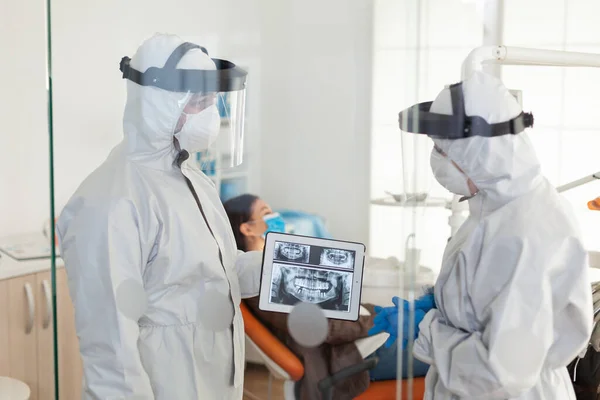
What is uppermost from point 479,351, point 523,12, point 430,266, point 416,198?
point 523,12

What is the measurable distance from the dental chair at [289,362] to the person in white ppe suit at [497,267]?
10 cm

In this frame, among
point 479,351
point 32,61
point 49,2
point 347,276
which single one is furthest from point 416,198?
point 32,61

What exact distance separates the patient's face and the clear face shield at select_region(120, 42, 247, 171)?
0.58 ft

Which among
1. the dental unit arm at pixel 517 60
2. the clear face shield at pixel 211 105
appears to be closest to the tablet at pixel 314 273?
the clear face shield at pixel 211 105

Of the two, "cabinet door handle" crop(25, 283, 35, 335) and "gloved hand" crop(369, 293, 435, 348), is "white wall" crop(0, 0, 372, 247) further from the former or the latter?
"cabinet door handle" crop(25, 283, 35, 335)

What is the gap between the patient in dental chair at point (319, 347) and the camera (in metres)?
0.93

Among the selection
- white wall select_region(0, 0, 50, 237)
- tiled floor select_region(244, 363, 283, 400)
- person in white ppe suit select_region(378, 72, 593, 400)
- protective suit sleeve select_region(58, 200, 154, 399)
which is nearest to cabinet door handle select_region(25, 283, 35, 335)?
white wall select_region(0, 0, 50, 237)

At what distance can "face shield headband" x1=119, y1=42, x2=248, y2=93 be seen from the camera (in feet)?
3.09

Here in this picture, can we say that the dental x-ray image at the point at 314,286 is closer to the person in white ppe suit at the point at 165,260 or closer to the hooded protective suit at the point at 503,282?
the person in white ppe suit at the point at 165,260

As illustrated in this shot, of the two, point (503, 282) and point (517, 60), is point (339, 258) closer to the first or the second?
point (503, 282)

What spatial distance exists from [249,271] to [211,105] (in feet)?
0.78

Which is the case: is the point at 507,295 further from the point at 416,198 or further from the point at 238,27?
the point at 238,27

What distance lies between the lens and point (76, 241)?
0.99 meters

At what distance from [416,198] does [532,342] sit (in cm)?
30
